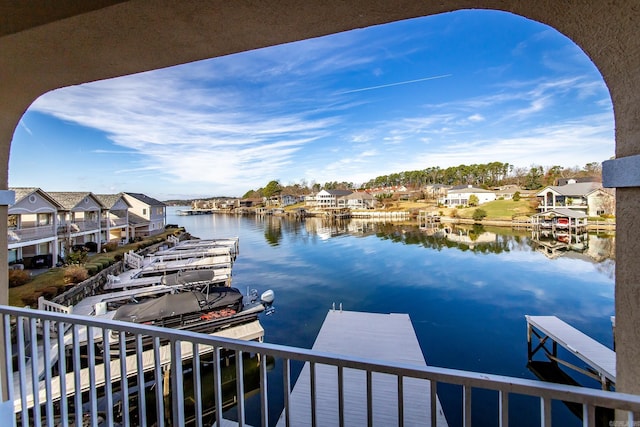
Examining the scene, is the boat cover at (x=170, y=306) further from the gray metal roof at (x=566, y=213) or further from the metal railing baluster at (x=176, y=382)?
the gray metal roof at (x=566, y=213)

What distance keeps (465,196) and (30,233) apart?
49376mm

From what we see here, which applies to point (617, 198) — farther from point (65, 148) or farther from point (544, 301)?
point (65, 148)

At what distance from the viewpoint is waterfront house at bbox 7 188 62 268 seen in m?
12.3

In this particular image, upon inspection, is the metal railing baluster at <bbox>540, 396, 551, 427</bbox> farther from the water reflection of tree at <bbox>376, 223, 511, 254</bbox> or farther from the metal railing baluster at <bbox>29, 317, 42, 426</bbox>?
the water reflection of tree at <bbox>376, 223, 511, 254</bbox>

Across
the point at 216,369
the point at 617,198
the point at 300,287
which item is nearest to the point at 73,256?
the point at 300,287

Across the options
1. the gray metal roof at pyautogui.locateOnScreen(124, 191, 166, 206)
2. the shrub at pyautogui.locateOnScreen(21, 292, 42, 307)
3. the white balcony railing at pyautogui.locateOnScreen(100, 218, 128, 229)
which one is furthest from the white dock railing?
the gray metal roof at pyautogui.locateOnScreen(124, 191, 166, 206)

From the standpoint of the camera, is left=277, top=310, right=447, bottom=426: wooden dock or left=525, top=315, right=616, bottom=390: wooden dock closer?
left=277, top=310, right=447, bottom=426: wooden dock

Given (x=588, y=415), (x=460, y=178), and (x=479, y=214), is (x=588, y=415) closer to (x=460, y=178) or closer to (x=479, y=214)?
(x=479, y=214)

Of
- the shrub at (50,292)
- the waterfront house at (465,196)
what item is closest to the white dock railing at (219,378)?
the shrub at (50,292)

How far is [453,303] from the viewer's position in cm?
1180

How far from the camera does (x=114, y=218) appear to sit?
65.8 feet

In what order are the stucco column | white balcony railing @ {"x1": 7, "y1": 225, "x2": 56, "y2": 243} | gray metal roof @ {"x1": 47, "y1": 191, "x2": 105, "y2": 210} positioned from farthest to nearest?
gray metal roof @ {"x1": 47, "y1": 191, "x2": 105, "y2": 210}
white balcony railing @ {"x1": 7, "y1": 225, "x2": 56, "y2": 243}
the stucco column

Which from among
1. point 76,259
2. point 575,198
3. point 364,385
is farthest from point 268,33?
point 575,198

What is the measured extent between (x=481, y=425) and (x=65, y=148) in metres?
18.4
